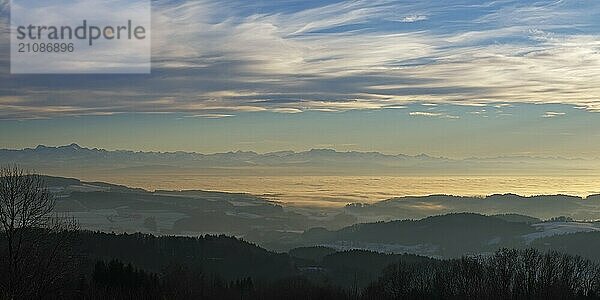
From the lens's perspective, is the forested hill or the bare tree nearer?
the bare tree

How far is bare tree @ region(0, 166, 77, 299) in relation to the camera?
41594 millimetres

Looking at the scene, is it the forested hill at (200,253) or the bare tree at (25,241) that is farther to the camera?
the forested hill at (200,253)

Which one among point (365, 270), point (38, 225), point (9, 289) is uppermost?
point (38, 225)

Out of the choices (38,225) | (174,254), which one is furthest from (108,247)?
(38,225)

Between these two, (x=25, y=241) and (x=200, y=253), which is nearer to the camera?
(x=25, y=241)

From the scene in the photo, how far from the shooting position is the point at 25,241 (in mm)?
43625

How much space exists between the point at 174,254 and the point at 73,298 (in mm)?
89936

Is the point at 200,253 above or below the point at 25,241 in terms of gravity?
below

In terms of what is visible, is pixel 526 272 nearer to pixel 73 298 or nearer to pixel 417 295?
pixel 417 295

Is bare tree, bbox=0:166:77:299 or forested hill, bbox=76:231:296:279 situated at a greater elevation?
bare tree, bbox=0:166:77:299

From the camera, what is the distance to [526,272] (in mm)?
101375

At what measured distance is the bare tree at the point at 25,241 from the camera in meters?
41.6

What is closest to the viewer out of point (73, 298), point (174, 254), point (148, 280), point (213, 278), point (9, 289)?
point (9, 289)

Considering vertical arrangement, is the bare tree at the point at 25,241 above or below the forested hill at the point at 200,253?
above
